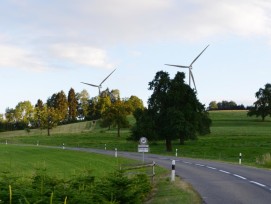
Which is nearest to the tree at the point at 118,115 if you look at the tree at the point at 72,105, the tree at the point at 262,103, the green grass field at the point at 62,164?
the tree at the point at 262,103

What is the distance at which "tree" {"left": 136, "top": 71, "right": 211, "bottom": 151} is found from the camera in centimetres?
5531

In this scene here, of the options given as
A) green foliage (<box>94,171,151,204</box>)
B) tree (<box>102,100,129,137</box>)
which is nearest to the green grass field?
green foliage (<box>94,171,151,204</box>)

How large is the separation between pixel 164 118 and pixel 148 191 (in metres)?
40.4

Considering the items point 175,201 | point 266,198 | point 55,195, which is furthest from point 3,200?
point 266,198

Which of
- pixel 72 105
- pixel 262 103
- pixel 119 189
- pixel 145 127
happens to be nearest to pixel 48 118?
pixel 262 103

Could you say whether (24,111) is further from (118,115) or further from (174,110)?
(174,110)

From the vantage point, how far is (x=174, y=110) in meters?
55.4

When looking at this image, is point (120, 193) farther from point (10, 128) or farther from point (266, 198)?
point (10, 128)

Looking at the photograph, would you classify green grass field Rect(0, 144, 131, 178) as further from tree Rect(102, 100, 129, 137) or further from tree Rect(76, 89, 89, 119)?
tree Rect(76, 89, 89, 119)

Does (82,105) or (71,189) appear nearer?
(71,189)

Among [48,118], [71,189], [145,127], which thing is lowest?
[71,189]

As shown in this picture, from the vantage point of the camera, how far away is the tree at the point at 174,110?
181ft

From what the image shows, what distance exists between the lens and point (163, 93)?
58.5 meters

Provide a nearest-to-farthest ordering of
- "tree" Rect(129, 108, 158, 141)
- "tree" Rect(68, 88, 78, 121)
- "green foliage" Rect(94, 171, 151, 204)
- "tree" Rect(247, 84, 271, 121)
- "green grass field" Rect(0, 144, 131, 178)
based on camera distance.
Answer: "green foliage" Rect(94, 171, 151, 204) → "green grass field" Rect(0, 144, 131, 178) → "tree" Rect(129, 108, 158, 141) → "tree" Rect(247, 84, 271, 121) → "tree" Rect(68, 88, 78, 121)
